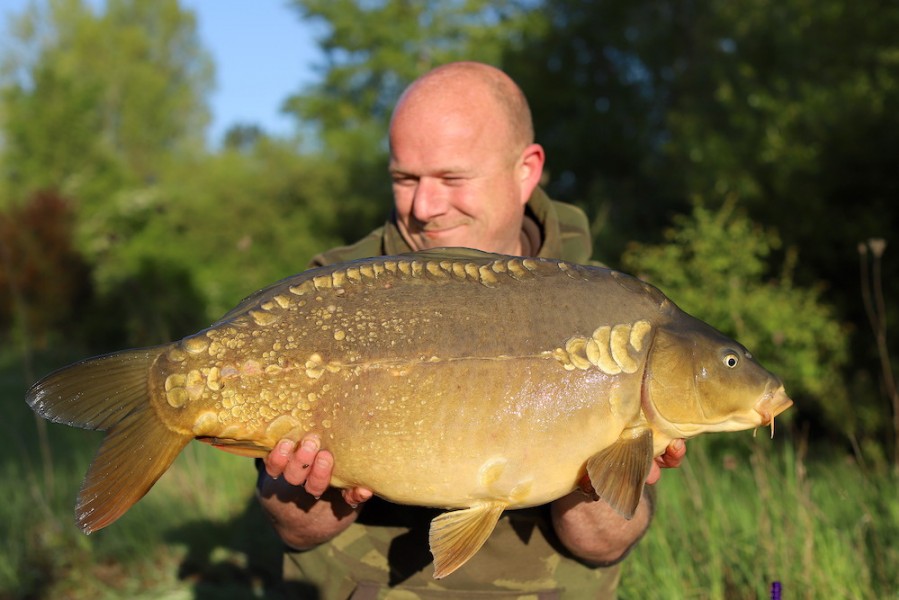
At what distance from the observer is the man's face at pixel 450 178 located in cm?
288

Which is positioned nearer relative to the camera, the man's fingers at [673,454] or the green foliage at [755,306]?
the man's fingers at [673,454]

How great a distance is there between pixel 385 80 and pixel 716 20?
27.1 ft

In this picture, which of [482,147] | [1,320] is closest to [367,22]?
[1,320]

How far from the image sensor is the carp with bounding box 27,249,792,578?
204 cm

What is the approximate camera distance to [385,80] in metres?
20.7

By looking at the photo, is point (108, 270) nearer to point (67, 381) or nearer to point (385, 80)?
point (385, 80)

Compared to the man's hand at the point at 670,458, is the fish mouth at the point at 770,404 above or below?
above

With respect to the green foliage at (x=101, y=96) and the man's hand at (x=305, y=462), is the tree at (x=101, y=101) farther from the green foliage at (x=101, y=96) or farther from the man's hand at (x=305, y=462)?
the man's hand at (x=305, y=462)

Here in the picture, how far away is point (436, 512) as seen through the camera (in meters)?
2.86

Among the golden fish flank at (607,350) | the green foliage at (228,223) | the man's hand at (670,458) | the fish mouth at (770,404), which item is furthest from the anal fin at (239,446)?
the green foliage at (228,223)

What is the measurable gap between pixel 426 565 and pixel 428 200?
108 cm

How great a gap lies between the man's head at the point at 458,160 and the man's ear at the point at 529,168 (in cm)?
2

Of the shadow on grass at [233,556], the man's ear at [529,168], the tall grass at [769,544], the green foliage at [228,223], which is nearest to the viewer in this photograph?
the man's ear at [529,168]

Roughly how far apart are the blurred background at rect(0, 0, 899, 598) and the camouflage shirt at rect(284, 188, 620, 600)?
2.53ft
